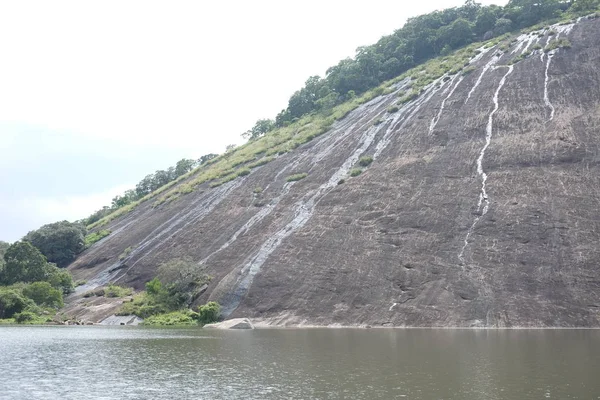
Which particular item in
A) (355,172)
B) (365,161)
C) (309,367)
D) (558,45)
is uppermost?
(558,45)

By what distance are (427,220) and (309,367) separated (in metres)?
35.2

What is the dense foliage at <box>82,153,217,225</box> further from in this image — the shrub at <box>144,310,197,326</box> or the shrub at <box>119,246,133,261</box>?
the shrub at <box>144,310,197,326</box>

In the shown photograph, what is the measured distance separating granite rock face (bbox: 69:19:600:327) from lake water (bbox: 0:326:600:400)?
10228mm

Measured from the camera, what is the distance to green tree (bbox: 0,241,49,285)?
233 ft

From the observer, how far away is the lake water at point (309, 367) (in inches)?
810

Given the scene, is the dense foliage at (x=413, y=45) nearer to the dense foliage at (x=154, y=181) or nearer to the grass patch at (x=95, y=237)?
the dense foliage at (x=154, y=181)

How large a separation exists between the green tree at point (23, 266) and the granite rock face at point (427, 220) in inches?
214

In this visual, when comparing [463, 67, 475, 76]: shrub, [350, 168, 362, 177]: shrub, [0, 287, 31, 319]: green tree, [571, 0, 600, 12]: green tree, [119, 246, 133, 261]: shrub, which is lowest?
[0, 287, 31, 319]: green tree

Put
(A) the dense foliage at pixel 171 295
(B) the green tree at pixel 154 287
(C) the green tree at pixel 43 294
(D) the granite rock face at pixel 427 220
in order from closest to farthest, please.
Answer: (D) the granite rock face at pixel 427 220, (A) the dense foliage at pixel 171 295, (B) the green tree at pixel 154 287, (C) the green tree at pixel 43 294

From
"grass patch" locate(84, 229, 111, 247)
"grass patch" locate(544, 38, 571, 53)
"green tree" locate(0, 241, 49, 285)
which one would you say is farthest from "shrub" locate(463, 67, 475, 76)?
"green tree" locate(0, 241, 49, 285)

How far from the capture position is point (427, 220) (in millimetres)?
58188

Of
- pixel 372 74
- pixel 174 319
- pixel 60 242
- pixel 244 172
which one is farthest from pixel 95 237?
pixel 372 74

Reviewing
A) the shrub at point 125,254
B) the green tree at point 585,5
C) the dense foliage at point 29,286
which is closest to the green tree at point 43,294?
the dense foliage at point 29,286

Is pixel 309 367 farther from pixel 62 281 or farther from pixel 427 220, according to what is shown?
pixel 62 281
